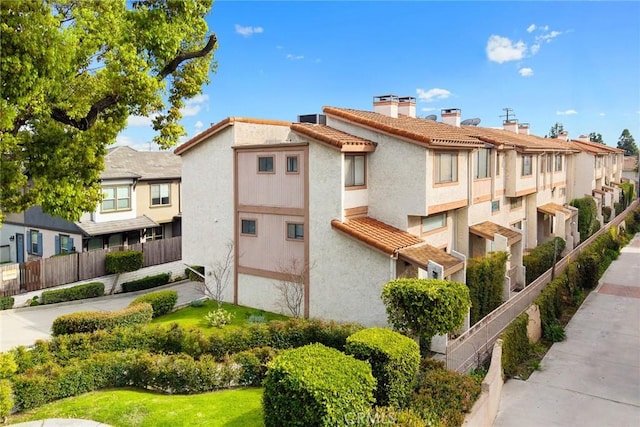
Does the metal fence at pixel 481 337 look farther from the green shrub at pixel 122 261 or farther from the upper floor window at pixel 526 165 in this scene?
the green shrub at pixel 122 261

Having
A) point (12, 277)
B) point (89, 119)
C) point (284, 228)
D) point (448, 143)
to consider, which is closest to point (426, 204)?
point (448, 143)

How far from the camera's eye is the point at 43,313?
2444cm

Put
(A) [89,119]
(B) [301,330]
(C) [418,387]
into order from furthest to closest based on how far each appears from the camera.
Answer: (B) [301,330]
(A) [89,119]
(C) [418,387]

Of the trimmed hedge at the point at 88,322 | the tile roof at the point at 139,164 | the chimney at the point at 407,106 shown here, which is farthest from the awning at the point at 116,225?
the chimney at the point at 407,106

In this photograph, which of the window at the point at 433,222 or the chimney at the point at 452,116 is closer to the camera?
the window at the point at 433,222

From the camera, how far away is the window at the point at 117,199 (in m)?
32.4

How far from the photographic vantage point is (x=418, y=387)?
12.8 m

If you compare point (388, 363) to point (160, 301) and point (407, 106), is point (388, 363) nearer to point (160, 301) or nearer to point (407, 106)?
point (160, 301)

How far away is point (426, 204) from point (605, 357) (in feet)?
29.4

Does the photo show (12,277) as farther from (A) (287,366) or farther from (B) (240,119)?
(A) (287,366)

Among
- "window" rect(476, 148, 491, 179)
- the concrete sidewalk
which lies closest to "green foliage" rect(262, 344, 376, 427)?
the concrete sidewalk

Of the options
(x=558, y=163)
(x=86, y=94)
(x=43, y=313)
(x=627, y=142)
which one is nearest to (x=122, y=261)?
(x=43, y=313)

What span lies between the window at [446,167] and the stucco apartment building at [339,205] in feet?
0.29

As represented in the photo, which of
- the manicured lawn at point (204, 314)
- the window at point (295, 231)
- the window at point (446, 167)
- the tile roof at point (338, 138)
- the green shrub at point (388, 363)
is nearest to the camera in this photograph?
the green shrub at point (388, 363)
